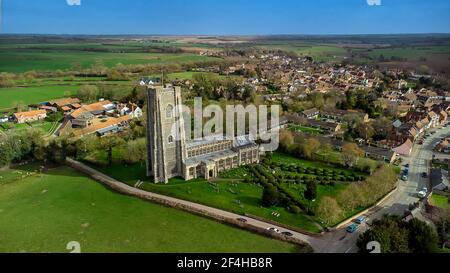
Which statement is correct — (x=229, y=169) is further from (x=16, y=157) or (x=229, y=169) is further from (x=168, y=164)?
(x=16, y=157)

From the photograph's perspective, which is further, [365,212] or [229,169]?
[229,169]

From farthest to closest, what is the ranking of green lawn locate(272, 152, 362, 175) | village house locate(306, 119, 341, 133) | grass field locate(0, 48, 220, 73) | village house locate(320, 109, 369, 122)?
1. grass field locate(0, 48, 220, 73)
2. village house locate(320, 109, 369, 122)
3. village house locate(306, 119, 341, 133)
4. green lawn locate(272, 152, 362, 175)

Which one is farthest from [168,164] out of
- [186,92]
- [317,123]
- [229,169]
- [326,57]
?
[326,57]

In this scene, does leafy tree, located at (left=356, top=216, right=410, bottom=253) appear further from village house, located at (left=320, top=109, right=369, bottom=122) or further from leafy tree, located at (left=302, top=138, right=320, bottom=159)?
village house, located at (left=320, top=109, right=369, bottom=122)

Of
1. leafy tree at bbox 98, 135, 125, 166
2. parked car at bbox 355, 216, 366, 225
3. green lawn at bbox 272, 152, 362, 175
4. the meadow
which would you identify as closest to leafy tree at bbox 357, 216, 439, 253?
parked car at bbox 355, 216, 366, 225

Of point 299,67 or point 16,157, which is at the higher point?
point 299,67

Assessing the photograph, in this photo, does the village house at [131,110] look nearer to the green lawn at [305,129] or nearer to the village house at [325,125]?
the green lawn at [305,129]

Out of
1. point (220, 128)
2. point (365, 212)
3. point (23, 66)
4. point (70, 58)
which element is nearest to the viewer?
point (365, 212)
